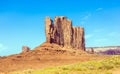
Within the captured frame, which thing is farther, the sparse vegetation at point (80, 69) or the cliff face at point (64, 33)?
the cliff face at point (64, 33)

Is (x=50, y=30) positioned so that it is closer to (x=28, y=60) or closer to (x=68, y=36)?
(x=68, y=36)

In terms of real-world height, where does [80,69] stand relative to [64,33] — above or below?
below

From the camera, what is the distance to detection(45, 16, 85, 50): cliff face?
10419 centimetres

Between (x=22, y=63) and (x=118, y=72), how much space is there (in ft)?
144

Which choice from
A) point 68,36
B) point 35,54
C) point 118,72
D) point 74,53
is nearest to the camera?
point 118,72

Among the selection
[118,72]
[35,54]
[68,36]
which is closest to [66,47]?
[68,36]

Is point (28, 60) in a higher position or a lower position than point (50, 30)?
lower

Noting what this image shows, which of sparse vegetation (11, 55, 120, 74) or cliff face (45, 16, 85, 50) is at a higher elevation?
cliff face (45, 16, 85, 50)

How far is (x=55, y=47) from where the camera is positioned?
98188mm

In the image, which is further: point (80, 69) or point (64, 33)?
point (64, 33)

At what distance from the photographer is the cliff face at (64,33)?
342 ft

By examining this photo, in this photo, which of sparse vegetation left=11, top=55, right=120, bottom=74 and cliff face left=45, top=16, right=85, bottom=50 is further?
cliff face left=45, top=16, right=85, bottom=50

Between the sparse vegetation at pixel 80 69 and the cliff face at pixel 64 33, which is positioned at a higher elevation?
the cliff face at pixel 64 33

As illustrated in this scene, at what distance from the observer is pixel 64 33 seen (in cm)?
11112
